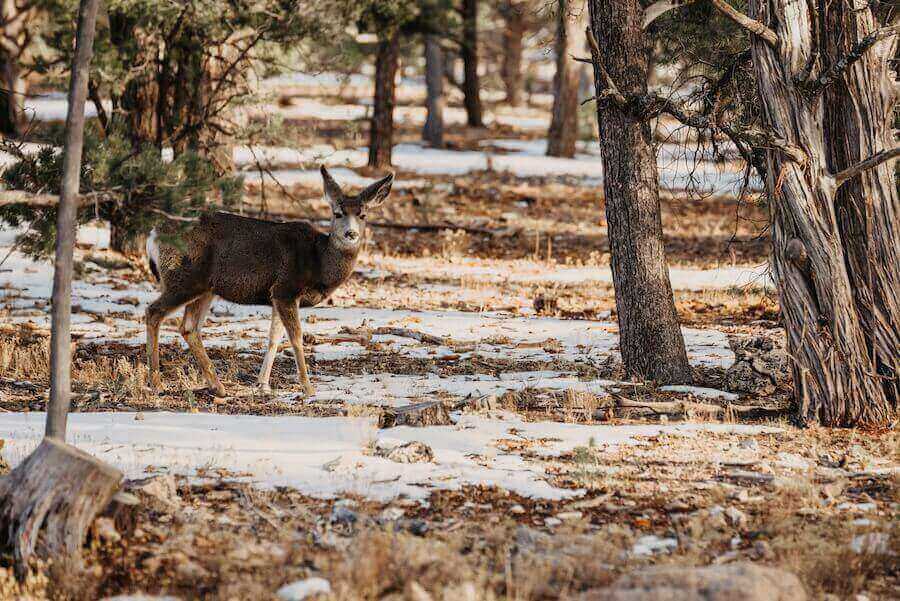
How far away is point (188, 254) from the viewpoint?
978 cm

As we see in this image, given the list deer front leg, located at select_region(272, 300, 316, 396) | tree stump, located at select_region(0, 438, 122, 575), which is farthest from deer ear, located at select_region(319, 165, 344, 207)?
tree stump, located at select_region(0, 438, 122, 575)

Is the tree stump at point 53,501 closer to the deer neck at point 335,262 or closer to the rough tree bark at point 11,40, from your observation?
the deer neck at point 335,262

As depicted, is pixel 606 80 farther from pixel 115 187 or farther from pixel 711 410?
pixel 115 187

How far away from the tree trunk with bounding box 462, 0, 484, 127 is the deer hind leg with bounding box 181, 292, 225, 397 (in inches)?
937

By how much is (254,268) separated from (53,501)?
4.54m

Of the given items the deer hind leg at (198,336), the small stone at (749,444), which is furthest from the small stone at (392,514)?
the deer hind leg at (198,336)

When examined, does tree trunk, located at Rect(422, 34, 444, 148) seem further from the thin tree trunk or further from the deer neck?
the thin tree trunk

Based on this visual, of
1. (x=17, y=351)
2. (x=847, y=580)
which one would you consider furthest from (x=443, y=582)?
(x=17, y=351)

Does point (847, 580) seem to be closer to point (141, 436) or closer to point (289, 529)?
point (289, 529)

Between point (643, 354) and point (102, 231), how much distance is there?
502 inches

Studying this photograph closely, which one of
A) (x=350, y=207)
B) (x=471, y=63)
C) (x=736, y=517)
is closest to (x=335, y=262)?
(x=350, y=207)

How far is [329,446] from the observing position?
24.5 ft

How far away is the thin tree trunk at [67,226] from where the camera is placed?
244 inches

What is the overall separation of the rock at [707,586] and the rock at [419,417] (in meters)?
3.20
